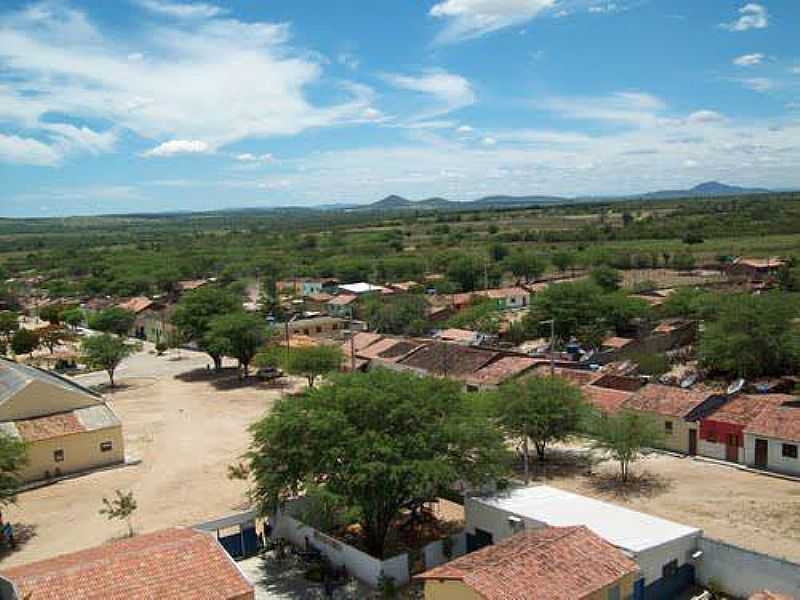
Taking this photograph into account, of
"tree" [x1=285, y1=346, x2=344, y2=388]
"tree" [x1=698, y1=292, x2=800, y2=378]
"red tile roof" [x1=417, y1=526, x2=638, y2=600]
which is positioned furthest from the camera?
"tree" [x1=285, y1=346, x2=344, y2=388]

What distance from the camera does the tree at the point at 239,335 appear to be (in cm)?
5150

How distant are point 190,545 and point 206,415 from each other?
81.3 ft

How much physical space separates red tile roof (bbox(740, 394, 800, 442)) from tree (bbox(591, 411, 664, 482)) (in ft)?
13.8

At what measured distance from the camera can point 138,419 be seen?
43250 millimetres

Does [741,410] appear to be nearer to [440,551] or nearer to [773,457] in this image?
[773,457]

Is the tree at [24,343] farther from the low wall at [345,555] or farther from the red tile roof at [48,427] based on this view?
the low wall at [345,555]

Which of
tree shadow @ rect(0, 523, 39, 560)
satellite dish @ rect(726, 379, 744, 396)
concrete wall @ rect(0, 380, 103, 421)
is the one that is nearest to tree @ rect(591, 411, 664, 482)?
satellite dish @ rect(726, 379, 744, 396)

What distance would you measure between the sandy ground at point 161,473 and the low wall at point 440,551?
9182 mm

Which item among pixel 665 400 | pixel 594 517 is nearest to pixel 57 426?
pixel 594 517

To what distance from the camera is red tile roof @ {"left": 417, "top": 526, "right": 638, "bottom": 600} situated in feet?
54.3

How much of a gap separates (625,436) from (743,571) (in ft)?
30.7

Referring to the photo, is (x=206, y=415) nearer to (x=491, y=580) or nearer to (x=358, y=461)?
(x=358, y=461)

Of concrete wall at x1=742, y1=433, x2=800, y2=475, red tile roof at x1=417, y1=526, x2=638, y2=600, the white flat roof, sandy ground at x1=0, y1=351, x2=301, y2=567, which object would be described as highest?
red tile roof at x1=417, y1=526, x2=638, y2=600

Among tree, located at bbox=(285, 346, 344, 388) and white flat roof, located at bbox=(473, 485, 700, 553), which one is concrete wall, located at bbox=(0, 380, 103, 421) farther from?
white flat roof, located at bbox=(473, 485, 700, 553)
